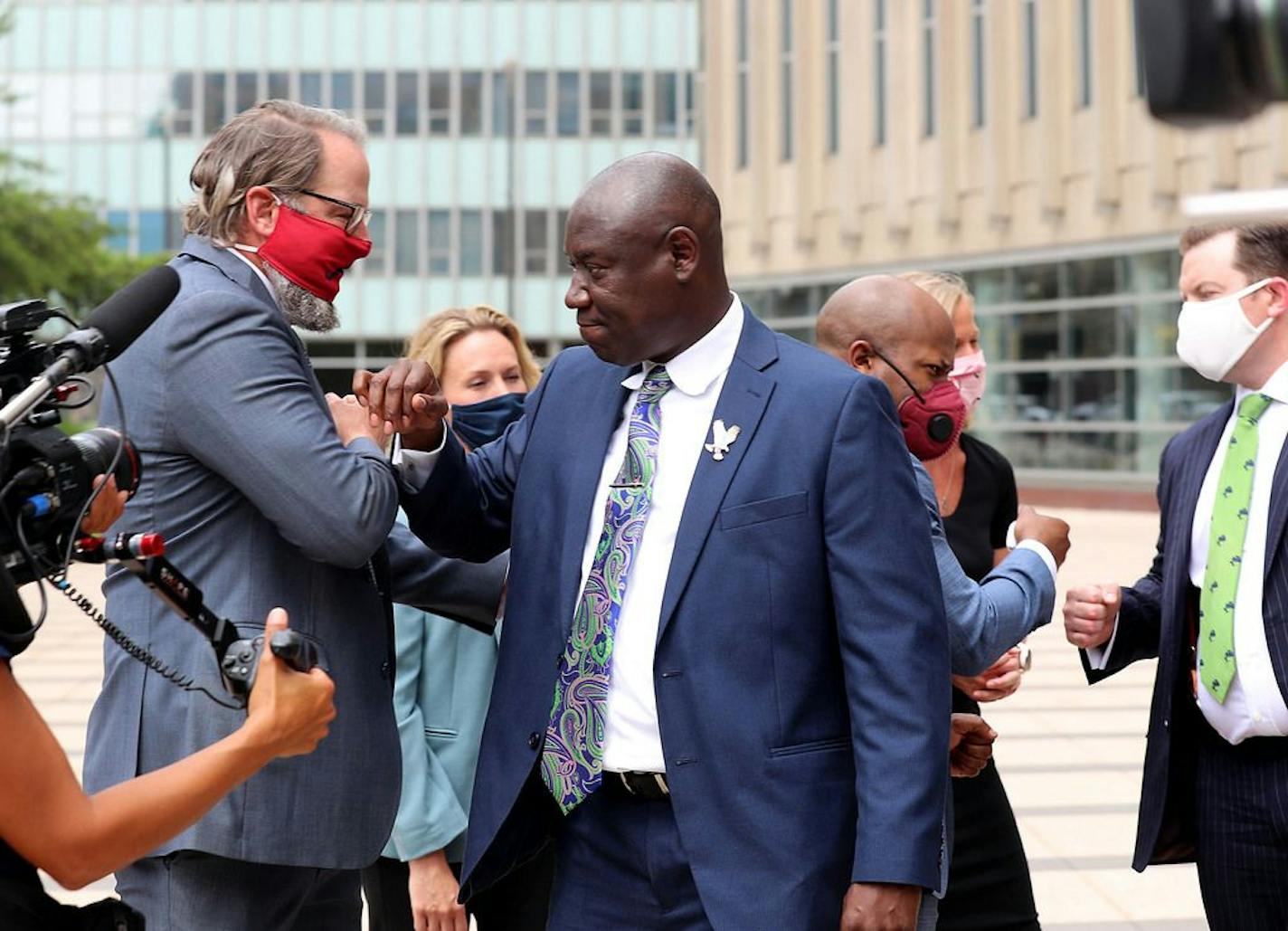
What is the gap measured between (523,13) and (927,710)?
4734 cm

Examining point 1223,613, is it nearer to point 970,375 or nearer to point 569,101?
point 970,375

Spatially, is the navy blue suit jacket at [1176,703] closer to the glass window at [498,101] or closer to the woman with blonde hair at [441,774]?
the woman with blonde hair at [441,774]

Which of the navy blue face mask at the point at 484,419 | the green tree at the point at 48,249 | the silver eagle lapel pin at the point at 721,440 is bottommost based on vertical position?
the silver eagle lapel pin at the point at 721,440

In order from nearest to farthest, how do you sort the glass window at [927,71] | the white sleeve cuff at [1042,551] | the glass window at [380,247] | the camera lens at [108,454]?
the camera lens at [108,454]
the white sleeve cuff at [1042,551]
the glass window at [927,71]
the glass window at [380,247]

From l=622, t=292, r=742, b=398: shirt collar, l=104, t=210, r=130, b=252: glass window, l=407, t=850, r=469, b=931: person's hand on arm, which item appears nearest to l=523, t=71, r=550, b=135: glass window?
l=104, t=210, r=130, b=252: glass window

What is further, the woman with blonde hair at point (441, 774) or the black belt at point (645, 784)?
the woman with blonde hair at point (441, 774)

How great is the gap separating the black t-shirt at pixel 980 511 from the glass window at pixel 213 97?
4665 cm

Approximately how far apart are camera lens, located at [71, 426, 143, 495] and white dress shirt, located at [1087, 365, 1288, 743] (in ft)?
7.81

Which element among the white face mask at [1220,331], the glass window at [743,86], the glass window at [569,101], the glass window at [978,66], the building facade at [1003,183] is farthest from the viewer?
the glass window at [569,101]

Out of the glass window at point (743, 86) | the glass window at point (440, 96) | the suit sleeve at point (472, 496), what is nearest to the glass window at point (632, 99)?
the glass window at point (440, 96)

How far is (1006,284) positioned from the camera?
29547 millimetres

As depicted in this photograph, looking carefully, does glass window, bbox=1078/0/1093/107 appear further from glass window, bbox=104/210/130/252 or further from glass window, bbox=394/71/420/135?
glass window, bbox=104/210/130/252

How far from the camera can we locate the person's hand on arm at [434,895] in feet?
12.3

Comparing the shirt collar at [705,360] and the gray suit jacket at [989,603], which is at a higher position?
the shirt collar at [705,360]
